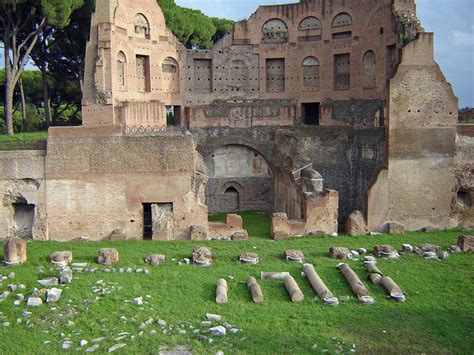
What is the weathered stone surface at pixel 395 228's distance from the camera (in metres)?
17.7

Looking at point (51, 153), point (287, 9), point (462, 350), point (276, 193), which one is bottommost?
point (462, 350)

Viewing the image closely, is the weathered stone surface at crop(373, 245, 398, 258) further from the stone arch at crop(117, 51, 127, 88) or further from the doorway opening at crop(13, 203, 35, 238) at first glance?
the stone arch at crop(117, 51, 127, 88)

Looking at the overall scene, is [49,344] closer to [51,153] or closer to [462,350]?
[462,350]

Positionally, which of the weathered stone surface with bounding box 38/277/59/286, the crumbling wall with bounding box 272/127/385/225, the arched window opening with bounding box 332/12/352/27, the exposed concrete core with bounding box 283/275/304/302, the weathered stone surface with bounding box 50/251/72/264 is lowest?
the exposed concrete core with bounding box 283/275/304/302

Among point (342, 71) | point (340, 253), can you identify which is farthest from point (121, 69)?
point (340, 253)

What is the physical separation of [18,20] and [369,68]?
15.8 metres

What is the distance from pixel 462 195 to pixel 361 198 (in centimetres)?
356

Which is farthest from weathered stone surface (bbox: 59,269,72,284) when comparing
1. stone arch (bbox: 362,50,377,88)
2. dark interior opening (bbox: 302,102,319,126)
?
dark interior opening (bbox: 302,102,319,126)

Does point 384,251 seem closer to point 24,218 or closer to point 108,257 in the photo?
point 108,257

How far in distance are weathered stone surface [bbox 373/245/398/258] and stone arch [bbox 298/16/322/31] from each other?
605 inches

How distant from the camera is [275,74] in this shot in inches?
1081

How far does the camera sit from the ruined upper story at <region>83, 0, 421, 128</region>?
2255cm

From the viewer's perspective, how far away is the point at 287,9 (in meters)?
27.0

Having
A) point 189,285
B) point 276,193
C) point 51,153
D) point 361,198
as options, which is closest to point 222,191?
point 276,193
